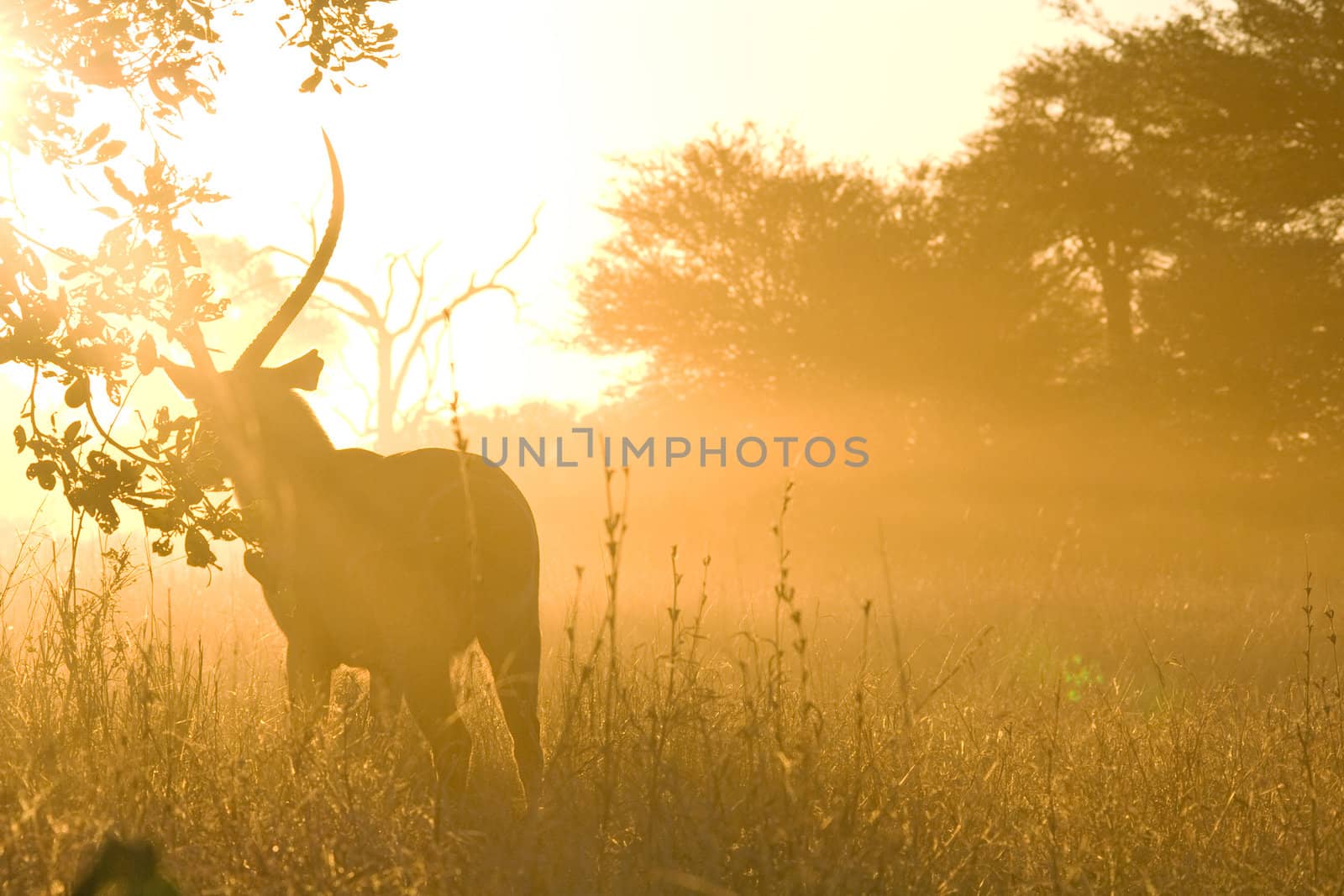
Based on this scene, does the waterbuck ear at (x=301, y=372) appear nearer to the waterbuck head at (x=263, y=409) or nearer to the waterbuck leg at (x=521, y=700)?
the waterbuck head at (x=263, y=409)

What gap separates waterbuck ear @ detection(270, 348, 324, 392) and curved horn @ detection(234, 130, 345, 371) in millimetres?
104

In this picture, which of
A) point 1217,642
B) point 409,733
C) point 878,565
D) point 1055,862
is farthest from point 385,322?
point 1055,862

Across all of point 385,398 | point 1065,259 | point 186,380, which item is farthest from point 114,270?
point 385,398

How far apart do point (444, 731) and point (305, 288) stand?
2.11 metres

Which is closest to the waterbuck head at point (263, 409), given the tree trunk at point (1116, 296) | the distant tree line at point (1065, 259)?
the distant tree line at point (1065, 259)

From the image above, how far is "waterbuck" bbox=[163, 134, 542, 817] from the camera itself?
4.79 m

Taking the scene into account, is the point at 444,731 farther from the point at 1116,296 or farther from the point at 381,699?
the point at 1116,296

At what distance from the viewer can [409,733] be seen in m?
4.95

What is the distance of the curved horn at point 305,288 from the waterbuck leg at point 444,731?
1707mm

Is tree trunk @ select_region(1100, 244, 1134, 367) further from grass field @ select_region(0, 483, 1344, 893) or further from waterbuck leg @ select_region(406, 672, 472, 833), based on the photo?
waterbuck leg @ select_region(406, 672, 472, 833)

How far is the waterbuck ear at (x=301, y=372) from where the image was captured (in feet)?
18.1

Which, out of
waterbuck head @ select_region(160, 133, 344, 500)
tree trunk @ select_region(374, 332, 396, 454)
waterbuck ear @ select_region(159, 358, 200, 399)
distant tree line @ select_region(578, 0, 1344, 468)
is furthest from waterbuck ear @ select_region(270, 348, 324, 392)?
tree trunk @ select_region(374, 332, 396, 454)

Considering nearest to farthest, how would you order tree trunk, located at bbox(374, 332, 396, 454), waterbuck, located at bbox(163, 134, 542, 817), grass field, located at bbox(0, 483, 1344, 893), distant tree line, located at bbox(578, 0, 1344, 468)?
grass field, located at bbox(0, 483, 1344, 893)
waterbuck, located at bbox(163, 134, 542, 817)
distant tree line, located at bbox(578, 0, 1344, 468)
tree trunk, located at bbox(374, 332, 396, 454)

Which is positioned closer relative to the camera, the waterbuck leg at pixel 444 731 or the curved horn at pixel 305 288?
the waterbuck leg at pixel 444 731
